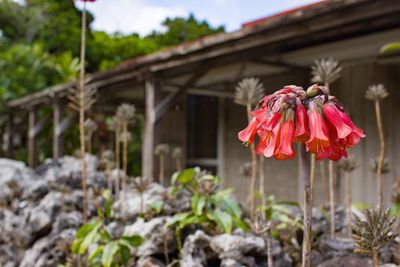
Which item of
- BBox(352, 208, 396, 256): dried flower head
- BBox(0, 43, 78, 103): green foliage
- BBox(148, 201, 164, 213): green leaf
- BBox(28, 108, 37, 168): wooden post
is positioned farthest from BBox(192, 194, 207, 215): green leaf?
BBox(0, 43, 78, 103): green foliage

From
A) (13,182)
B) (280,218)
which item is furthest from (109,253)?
(13,182)

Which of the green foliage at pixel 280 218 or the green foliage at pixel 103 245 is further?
the green foliage at pixel 280 218

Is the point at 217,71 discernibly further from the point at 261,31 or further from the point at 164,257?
the point at 164,257

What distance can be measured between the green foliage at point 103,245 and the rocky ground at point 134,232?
8cm

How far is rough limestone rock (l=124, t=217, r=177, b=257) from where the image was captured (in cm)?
233

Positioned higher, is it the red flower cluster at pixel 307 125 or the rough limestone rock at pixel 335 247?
the red flower cluster at pixel 307 125

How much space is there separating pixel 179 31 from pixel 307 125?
22902 mm

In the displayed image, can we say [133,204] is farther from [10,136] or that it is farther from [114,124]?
[10,136]

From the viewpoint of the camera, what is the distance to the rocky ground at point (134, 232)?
6.84 ft

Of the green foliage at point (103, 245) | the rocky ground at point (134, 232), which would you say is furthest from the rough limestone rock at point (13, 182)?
the green foliage at point (103, 245)

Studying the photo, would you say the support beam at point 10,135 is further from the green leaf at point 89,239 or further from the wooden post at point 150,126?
the green leaf at point 89,239

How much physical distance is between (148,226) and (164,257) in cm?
18

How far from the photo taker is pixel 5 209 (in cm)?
405

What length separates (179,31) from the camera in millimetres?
23281
